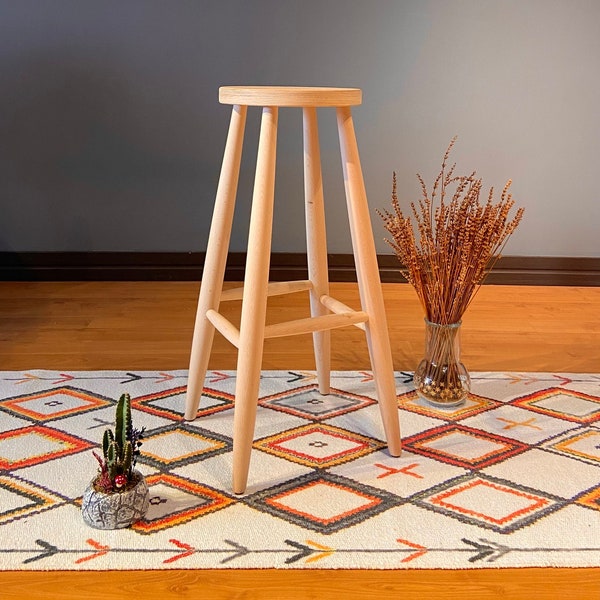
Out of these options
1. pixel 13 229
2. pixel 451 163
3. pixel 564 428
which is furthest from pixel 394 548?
pixel 13 229

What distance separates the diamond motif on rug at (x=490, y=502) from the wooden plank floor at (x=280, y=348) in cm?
15

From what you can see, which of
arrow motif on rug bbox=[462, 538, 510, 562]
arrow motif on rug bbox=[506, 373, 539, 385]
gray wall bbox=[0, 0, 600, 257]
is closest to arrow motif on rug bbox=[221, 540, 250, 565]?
arrow motif on rug bbox=[462, 538, 510, 562]

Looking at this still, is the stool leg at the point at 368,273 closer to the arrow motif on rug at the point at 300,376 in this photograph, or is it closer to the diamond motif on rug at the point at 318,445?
the diamond motif on rug at the point at 318,445

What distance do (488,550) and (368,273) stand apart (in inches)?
21.1

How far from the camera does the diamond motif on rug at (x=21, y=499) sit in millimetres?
1496

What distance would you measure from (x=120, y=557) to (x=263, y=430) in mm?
533

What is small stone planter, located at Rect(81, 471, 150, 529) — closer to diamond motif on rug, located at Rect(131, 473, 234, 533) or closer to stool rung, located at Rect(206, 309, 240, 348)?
diamond motif on rug, located at Rect(131, 473, 234, 533)

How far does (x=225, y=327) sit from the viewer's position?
5.58 feet

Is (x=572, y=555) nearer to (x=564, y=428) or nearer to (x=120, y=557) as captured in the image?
(x=564, y=428)

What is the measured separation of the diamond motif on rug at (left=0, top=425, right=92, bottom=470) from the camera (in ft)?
5.54

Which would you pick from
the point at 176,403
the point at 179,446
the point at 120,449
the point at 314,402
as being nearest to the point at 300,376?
the point at 314,402

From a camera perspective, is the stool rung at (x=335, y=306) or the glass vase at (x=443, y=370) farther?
the glass vase at (x=443, y=370)

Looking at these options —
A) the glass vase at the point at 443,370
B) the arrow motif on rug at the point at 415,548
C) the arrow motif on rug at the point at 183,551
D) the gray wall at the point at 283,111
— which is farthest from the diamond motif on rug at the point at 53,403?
the gray wall at the point at 283,111

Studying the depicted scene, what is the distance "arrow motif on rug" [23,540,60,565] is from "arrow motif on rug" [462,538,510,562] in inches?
24.7
